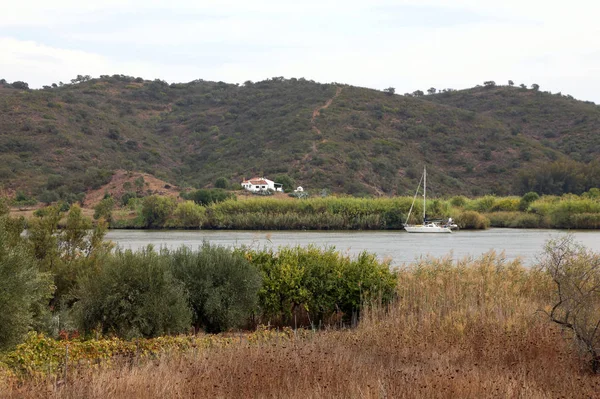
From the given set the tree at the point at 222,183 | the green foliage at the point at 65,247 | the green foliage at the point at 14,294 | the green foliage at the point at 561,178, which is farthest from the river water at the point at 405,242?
the green foliage at the point at 14,294

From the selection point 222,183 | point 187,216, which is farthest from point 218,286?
point 222,183

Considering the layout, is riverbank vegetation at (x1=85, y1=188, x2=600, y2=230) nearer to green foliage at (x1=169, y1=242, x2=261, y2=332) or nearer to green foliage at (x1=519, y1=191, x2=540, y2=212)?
green foliage at (x1=519, y1=191, x2=540, y2=212)

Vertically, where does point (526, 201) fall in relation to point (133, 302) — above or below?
above

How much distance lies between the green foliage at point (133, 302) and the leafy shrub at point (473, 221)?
53831 mm

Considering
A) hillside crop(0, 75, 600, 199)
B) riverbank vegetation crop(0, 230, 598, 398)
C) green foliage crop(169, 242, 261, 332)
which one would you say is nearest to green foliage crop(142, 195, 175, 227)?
hillside crop(0, 75, 600, 199)

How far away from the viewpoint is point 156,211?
61.3 m

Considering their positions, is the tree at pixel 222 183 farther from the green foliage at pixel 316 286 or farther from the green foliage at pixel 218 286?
the green foliage at pixel 218 286

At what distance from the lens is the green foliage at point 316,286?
15.4 metres

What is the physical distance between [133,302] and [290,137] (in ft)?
269

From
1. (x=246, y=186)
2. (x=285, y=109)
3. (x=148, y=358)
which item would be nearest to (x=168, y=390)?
(x=148, y=358)

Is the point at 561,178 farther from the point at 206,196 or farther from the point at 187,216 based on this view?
the point at 187,216

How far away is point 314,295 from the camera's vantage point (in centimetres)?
1573

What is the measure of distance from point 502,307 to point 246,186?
203 ft

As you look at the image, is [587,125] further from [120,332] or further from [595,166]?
[120,332]
